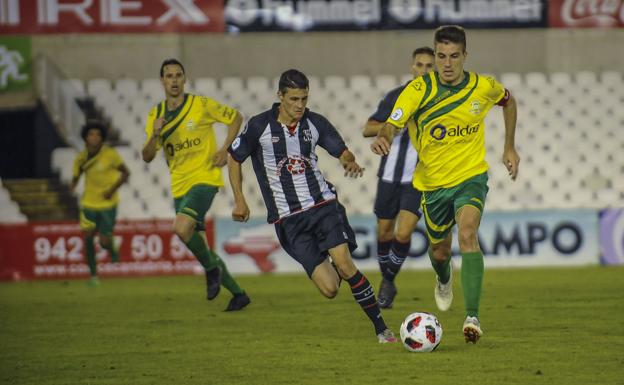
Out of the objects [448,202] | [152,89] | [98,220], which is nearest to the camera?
[448,202]

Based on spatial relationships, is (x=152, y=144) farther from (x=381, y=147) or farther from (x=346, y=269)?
(x=381, y=147)

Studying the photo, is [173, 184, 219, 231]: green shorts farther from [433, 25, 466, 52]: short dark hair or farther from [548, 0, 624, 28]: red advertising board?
[548, 0, 624, 28]: red advertising board

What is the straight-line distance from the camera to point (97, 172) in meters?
14.9

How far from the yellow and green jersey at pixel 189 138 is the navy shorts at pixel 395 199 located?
1509 millimetres

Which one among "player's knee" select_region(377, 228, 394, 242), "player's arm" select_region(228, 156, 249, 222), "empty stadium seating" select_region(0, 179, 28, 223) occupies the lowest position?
"empty stadium seating" select_region(0, 179, 28, 223)

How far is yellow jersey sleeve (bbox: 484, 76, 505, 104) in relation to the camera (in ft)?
25.2

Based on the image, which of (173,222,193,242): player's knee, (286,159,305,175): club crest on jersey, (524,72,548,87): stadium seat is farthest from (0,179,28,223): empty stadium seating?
(286,159,305,175): club crest on jersey

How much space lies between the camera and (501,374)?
6.07 metres

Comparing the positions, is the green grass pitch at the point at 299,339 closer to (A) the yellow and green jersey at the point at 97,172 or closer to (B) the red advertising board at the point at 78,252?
(A) the yellow and green jersey at the point at 97,172

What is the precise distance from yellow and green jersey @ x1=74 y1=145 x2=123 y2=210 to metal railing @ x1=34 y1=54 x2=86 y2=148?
2.78 m

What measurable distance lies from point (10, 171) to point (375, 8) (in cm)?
643

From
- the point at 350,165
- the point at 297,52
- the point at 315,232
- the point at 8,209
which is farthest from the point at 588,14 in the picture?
the point at 350,165

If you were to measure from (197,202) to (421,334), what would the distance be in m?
3.70

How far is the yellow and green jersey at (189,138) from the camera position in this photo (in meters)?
10.3
